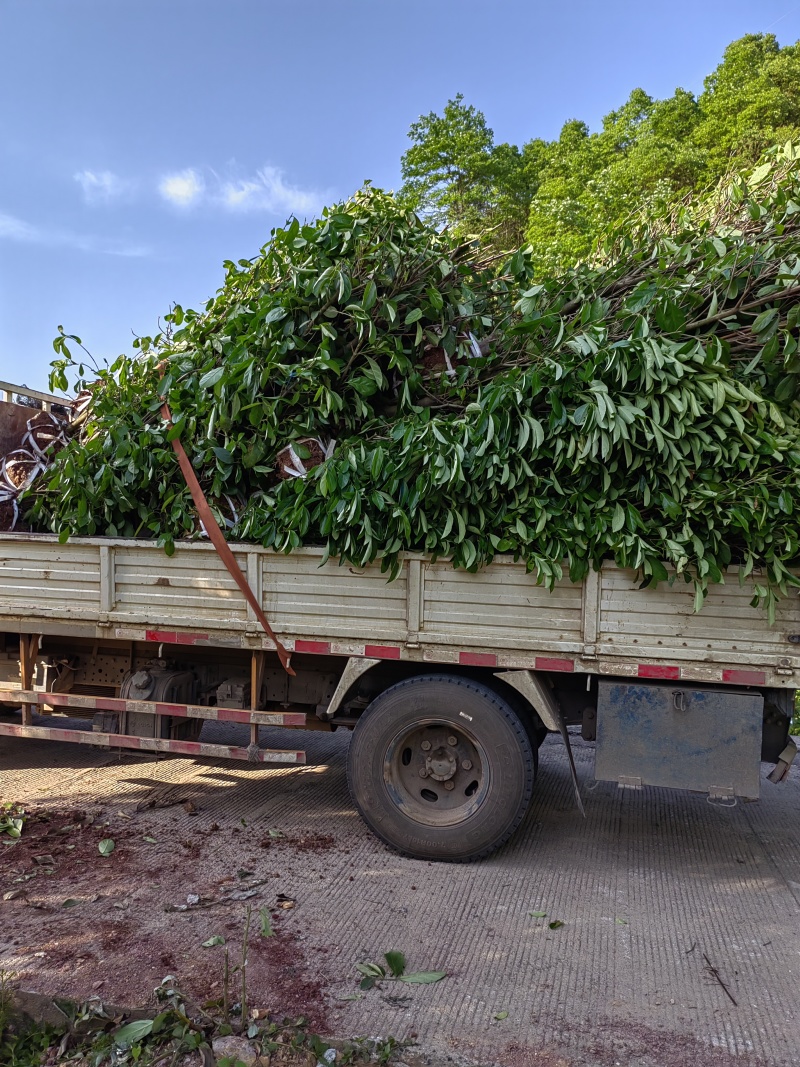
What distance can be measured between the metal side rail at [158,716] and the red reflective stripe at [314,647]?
0.48 meters

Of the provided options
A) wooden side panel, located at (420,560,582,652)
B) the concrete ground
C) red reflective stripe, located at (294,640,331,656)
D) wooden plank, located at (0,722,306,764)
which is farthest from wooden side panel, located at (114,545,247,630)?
the concrete ground

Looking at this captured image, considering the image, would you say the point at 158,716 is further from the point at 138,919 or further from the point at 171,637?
the point at 138,919

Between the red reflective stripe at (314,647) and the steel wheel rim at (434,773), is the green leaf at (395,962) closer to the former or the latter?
the steel wheel rim at (434,773)

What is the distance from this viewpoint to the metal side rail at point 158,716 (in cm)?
460

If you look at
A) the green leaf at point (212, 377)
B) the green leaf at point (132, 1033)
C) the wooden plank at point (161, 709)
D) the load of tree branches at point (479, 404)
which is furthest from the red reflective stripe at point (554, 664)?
the green leaf at point (212, 377)

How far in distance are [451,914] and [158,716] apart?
7.59ft

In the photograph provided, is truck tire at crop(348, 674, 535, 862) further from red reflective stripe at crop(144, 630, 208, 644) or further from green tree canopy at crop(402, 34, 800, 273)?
green tree canopy at crop(402, 34, 800, 273)

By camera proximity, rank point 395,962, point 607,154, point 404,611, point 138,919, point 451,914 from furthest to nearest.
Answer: point 607,154 → point 404,611 → point 451,914 → point 138,919 → point 395,962

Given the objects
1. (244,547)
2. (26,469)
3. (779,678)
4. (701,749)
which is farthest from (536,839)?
(26,469)

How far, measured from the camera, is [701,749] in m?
3.96

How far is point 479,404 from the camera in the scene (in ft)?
13.6

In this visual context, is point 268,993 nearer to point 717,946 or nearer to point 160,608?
point 717,946

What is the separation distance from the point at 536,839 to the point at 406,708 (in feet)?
4.13

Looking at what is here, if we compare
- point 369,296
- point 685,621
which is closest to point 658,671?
point 685,621
